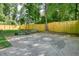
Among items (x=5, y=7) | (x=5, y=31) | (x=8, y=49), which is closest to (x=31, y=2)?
(x=5, y=7)

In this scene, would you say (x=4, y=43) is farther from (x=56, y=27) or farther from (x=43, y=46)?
(x=56, y=27)

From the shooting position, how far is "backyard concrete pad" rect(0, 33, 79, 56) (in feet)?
6.42

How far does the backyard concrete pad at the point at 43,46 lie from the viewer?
6.42ft

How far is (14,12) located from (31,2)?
0.21 meters

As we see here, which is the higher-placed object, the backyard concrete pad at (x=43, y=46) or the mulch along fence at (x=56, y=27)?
the mulch along fence at (x=56, y=27)

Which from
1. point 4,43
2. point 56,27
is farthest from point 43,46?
point 4,43

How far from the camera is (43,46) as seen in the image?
1.97 m

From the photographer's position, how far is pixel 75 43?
6.47 feet

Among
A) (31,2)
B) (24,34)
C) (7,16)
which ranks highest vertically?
(31,2)

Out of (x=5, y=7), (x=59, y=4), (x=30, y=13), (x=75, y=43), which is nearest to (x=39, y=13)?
(x=30, y=13)

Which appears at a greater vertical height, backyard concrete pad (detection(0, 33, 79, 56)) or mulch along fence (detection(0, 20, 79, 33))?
mulch along fence (detection(0, 20, 79, 33))

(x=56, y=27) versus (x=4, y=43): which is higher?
(x=56, y=27)

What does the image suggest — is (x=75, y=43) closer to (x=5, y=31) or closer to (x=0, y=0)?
(x=5, y=31)

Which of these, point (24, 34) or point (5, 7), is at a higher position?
point (5, 7)
